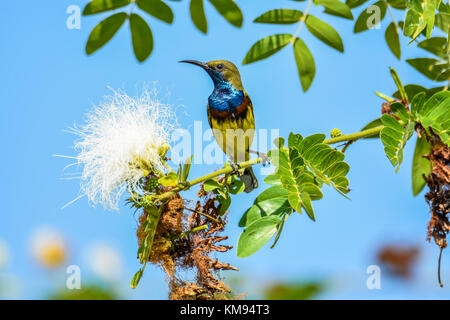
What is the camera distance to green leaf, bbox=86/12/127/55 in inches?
111

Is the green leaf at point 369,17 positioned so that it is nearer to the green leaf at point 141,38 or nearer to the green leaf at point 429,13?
the green leaf at point 429,13

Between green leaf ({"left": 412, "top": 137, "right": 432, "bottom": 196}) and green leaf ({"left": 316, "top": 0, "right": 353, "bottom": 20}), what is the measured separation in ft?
2.74

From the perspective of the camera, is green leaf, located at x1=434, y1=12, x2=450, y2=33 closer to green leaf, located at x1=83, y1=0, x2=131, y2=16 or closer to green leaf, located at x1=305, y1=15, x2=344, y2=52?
green leaf, located at x1=305, y1=15, x2=344, y2=52

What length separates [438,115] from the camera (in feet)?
8.09

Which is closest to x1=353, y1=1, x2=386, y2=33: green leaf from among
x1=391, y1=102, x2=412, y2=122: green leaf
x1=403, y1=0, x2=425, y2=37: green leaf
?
x1=403, y1=0, x2=425, y2=37: green leaf

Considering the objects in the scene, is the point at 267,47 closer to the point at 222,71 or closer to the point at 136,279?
the point at 222,71

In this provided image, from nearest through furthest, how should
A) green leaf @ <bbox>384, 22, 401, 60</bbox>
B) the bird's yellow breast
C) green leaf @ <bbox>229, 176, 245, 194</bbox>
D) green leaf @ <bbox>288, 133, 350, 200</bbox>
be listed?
green leaf @ <bbox>288, 133, 350, 200</bbox>
green leaf @ <bbox>229, 176, 245, 194</bbox>
green leaf @ <bbox>384, 22, 401, 60</bbox>
the bird's yellow breast

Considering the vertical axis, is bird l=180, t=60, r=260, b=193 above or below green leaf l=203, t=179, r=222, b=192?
above

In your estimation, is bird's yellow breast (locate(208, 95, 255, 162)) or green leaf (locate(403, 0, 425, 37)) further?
bird's yellow breast (locate(208, 95, 255, 162))

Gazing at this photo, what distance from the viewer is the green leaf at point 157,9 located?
282cm

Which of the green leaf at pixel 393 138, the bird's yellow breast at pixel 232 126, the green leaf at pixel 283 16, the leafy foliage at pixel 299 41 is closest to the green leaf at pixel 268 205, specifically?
the green leaf at pixel 393 138
